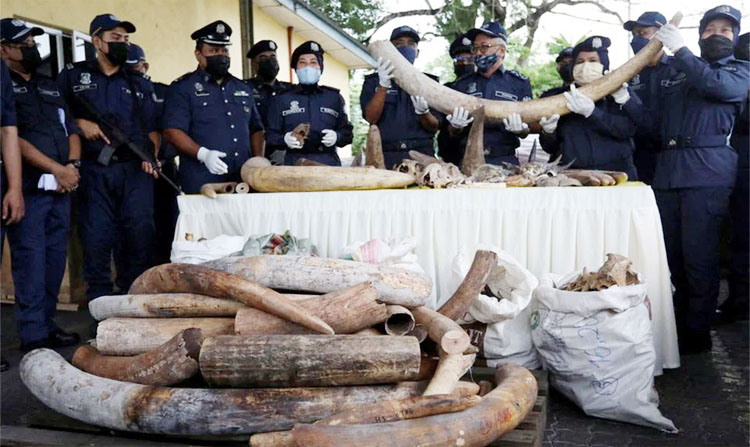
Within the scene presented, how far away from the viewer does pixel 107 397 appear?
81.2 inches

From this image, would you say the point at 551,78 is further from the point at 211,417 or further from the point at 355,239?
the point at 211,417

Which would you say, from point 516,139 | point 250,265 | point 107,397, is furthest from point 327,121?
point 107,397

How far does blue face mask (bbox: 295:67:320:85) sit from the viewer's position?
489 cm

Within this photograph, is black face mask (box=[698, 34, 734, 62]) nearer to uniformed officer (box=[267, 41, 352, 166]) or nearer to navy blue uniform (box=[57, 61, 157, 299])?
uniformed officer (box=[267, 41, 352, 166])

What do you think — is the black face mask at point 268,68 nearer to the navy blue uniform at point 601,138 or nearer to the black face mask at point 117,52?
the black face mask at point 117,52

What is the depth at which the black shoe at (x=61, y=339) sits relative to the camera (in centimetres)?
392

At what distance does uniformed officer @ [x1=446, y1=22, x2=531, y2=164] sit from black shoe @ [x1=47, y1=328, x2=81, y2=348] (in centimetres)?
269

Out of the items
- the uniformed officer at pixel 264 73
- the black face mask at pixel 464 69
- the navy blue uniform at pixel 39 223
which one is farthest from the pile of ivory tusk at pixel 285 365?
the uniformed officer at pixel 264 73

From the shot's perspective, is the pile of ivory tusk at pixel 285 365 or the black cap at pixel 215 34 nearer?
the pile of ivory tusk at pixel 285 365

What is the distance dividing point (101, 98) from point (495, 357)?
3.28m

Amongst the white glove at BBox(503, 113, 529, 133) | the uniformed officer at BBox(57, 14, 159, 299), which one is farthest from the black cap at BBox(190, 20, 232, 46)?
the white glove at BBox(503, 113, 529, 133)

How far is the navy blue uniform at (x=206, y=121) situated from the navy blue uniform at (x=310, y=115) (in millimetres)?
327

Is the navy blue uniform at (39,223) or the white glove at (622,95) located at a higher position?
the white glove at (622,95)

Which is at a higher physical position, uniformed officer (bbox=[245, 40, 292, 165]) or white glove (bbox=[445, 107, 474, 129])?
uniformed officer (bbox=[245, 40, 292, 165])
